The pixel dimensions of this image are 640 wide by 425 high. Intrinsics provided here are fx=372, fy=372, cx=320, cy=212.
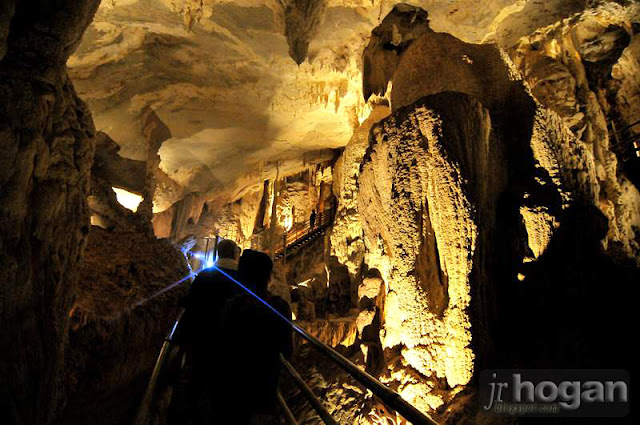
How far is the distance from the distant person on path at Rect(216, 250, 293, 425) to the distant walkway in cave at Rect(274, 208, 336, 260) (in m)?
11.7

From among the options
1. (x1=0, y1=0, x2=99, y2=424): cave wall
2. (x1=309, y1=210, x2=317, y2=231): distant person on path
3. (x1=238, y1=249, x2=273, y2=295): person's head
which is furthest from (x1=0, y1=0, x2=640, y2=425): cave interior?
(x1=309, y1=210, x2=317, y2=231): distant person on path

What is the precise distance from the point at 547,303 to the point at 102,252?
644 centimetres

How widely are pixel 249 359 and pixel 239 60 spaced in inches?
290

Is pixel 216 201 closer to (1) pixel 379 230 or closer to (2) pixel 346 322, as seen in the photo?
(2) pixel 346 322

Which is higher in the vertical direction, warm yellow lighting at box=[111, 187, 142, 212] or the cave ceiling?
the cave ceiling

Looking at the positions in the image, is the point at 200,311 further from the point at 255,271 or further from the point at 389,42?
the point at 389,42

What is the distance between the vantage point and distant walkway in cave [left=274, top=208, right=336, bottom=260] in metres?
14.1

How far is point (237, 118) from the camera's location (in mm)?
10109

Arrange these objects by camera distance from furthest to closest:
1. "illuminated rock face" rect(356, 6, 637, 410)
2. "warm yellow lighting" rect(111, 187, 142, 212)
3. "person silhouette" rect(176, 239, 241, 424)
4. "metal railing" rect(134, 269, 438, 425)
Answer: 1. "warm yellow lighting" rect(111, 187, 142, 212)
2. "illuminated rock face" rect(356, 6, 637, 410)
3. "person silhouette" rect(176, 239, 241, 424)
4. "metal railing" rect(134, 269, 438, 425)

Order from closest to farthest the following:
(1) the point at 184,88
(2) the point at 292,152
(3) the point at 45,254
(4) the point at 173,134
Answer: (3) the point at 45,254 < (1) the point at 184,88 < (4) the point at 173,134 < (2) the point at 292,152

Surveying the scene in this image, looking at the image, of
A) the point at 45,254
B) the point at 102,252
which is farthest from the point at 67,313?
the point at 102,252

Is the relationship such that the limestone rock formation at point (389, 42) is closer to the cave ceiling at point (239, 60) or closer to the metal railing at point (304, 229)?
the cave ceiling at point (239, 60)

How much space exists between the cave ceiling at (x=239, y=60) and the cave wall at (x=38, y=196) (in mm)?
4045

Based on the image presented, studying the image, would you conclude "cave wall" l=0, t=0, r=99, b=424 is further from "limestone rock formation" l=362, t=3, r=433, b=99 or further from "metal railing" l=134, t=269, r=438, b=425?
"limestone rock formation" l=362, t=3, r=433, b=99
